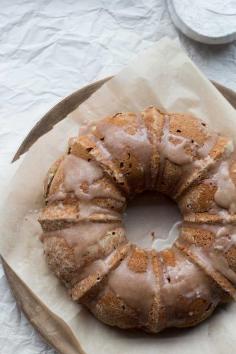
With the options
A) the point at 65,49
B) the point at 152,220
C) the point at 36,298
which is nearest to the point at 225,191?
the point at 152,220

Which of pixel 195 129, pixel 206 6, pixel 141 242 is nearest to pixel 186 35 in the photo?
pixel 206 6

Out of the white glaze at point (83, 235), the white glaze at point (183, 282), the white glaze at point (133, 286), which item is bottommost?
the white glaze at point (183, 282)

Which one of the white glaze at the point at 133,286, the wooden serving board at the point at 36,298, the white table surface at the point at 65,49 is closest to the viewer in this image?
the white glaze at the point at 133,286

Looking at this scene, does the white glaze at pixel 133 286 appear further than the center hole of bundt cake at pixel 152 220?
No

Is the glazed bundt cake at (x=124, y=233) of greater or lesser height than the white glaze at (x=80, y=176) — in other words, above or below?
below

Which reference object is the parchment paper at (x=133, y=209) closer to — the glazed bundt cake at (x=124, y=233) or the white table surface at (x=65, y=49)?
the glazed bundt cake at (x=124, y=233)

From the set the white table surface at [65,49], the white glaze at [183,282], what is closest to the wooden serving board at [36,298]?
the white table surface at [65,49]

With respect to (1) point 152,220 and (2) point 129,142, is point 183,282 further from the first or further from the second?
(2) point 129,142
